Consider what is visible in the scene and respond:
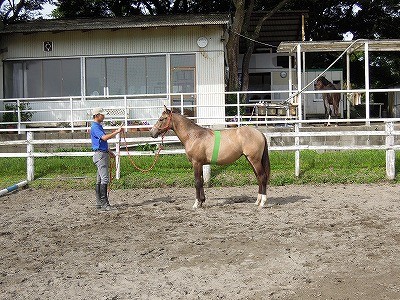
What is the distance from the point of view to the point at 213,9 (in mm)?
30344

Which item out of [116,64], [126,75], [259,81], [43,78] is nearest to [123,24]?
[116,64]

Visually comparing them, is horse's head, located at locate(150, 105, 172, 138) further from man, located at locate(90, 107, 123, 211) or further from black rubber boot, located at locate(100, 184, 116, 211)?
black rubber boot, located at locate(100, 184, 116, 211)

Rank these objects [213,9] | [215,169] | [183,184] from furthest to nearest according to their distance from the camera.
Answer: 1. [213,9]
2. [215,169]
3. [183,184]

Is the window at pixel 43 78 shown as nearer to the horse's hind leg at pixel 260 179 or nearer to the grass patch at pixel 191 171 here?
the grass patch at pixel 191 171

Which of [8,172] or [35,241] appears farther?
[8,172]

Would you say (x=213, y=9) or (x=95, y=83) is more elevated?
(x=213, y=9)

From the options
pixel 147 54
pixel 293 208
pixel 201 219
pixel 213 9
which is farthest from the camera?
pixel 213 9

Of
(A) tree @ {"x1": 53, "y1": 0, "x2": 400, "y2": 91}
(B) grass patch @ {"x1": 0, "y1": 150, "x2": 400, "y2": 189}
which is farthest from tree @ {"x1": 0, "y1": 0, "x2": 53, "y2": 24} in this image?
(B) grass patch @ {"x1": 0, "y1": 150, "x2": 400, "y2": 189}

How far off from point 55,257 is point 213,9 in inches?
1003

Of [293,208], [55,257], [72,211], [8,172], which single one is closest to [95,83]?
[8,172]

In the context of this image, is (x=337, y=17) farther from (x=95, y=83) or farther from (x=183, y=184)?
(x=183, y=184)

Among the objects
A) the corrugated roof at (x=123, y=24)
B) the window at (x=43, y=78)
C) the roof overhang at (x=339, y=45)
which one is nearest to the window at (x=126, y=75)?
the window at (x=43, y=78)

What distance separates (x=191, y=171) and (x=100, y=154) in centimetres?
394

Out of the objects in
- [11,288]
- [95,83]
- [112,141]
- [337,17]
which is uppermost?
[337,17]
